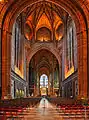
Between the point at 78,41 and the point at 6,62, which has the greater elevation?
the point at 78,41

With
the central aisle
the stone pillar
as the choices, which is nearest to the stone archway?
the stone pillar

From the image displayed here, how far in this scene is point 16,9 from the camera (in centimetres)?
3869

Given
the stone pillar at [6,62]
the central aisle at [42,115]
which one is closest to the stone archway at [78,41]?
the stone pillar at [6,62]

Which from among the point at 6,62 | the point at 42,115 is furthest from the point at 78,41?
the point at 42,115

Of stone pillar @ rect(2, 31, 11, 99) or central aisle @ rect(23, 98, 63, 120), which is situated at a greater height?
stone pillar @ rect(2, 31, 11, 99)

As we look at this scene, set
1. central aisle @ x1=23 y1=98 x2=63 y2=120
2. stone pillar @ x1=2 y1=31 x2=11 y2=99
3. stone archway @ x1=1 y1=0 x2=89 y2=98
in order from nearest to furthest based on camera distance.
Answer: central aisle @ x1=23 y1=98 x2=63 y2=120
stone archway @ x1=1 y1=0 x2=89 y2=98
stone pillar @ x1=2 y1=31 x2=11 y2=99

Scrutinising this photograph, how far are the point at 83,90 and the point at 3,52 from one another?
429 inches

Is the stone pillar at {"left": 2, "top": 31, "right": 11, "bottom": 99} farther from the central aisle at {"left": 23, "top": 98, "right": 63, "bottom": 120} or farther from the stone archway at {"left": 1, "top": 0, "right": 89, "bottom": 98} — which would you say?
the central aisle at {"left": 23, "top": 98, "right": 63, "bottom": 120}

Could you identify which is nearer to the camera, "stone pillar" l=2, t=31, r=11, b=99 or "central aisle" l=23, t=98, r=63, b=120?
"central aisle" l=23, t=98, r=63, b=120

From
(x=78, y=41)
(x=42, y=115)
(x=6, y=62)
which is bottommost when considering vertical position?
(x=42, y=115)

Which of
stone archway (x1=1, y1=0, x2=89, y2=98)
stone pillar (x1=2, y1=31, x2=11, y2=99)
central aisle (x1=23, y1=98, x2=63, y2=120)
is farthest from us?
stone pillar (x1=2, y1=31, x2=11, y2=99)

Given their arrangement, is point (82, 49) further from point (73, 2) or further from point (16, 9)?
point (16, 9)

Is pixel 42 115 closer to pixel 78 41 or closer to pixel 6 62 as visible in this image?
pixel 6 62

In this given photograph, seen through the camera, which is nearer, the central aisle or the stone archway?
the central aisle
